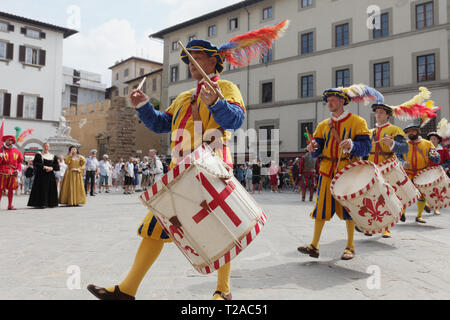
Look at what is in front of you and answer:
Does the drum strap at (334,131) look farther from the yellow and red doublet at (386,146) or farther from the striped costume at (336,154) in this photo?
the yellow and red doublet at (386,146)

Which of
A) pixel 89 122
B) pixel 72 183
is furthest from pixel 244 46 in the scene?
pixel 89 122

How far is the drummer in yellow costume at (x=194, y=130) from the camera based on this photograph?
2.41 metres

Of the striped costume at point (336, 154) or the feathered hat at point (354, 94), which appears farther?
the feathered hat at point (354, 94)

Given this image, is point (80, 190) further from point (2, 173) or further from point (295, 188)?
point (295, 188)

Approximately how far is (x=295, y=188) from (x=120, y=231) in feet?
55.1

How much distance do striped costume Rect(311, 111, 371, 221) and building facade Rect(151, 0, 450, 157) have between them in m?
18.4

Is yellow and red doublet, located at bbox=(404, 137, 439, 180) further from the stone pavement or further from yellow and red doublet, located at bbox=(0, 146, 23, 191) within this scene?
yellow and red doublet, located at bbox=(0, 146, 23, 191)

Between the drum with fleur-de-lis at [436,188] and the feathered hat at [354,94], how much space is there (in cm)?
292

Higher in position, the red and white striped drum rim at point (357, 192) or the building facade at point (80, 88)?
the building facade at point (80, 88)

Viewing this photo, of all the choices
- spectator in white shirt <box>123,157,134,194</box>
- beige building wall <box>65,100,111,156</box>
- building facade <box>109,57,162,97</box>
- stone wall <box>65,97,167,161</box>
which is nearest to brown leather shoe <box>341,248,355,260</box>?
spectator in white shirt <box>123,157,134,194</box>

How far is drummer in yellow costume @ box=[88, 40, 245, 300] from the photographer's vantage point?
241 centimetres

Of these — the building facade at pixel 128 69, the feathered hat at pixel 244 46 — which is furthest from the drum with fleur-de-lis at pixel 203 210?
the building facade at pixel 128 69
